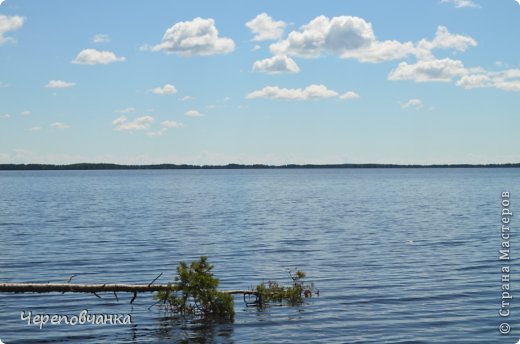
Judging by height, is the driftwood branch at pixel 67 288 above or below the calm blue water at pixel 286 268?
above

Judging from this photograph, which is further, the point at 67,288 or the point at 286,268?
Result: the point at 286,268

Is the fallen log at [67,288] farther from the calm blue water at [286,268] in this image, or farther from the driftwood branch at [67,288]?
the calm blue water at [286,268]

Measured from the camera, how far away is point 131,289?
21.9 metres

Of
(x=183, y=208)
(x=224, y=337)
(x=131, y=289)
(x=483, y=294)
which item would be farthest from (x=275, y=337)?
(x=183, y=208)

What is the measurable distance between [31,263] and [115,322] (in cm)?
1475

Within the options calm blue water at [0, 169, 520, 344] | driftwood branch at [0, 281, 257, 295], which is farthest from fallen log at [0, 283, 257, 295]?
calm blue water at [0, 169, 520, 344]

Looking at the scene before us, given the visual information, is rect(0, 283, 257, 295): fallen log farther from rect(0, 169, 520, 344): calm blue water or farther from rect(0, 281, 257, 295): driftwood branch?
rect(0, 169, 520, 344): calm blue water

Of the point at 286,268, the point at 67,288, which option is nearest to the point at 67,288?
the point at 67,288

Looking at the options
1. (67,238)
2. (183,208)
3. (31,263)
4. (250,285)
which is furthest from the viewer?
(183,208)

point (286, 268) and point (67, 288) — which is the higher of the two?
point (67, 288)

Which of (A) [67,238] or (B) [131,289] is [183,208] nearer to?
(A) [67,238]

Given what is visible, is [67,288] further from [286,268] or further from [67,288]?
[286,268]

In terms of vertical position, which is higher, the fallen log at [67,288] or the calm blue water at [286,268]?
the fallen log at [67,288]

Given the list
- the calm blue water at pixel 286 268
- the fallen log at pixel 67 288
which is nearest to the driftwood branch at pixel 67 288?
the fallen log at pixel 67 288
